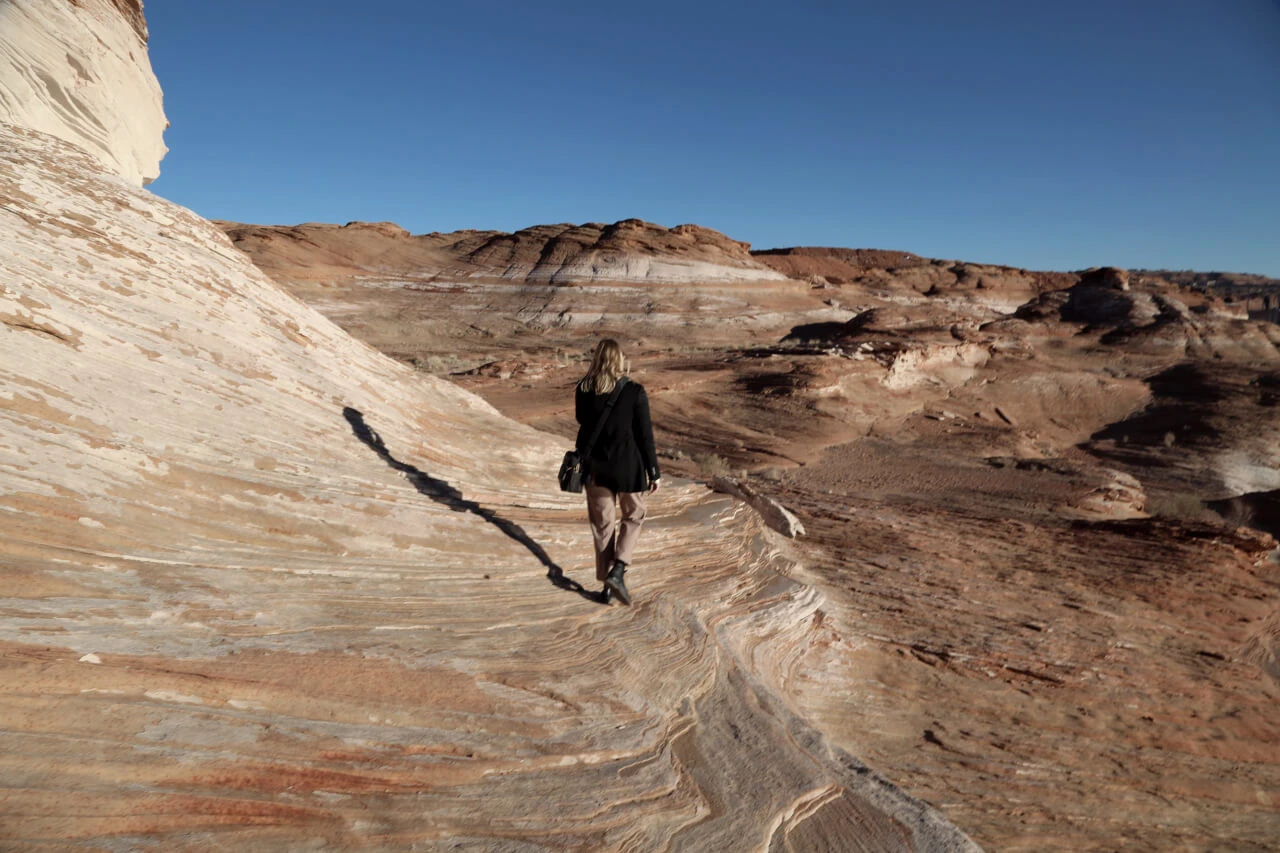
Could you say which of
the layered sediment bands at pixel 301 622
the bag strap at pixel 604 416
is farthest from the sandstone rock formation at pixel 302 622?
the bag strap at pixel 604 416

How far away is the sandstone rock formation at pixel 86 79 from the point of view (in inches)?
227

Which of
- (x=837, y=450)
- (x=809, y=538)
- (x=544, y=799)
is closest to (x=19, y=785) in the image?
(x=544, y=799)

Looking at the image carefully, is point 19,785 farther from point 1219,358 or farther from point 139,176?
point 1219,358

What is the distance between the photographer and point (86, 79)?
6.30 m

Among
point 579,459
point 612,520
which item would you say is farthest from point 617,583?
A: point 579,459

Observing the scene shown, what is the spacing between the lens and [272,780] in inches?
80.6

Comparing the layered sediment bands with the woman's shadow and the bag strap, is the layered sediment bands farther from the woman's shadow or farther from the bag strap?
the bag strap

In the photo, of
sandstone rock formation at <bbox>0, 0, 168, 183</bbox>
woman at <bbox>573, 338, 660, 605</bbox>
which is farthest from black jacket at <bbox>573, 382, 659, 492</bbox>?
sandstone rock formation at <bbox>0, 0, 168, 183</bbox>

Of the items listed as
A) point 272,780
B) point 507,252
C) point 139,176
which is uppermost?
point 507,252

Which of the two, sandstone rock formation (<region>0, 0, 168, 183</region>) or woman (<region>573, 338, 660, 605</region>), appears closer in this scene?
woman (<region>573, 338, 660, 605</region>)

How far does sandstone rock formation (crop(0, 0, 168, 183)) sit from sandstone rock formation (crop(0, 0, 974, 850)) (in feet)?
3.20

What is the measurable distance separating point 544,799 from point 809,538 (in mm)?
5022

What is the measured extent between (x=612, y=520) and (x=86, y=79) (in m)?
6.20

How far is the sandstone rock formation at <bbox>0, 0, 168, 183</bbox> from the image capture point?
227 inches
